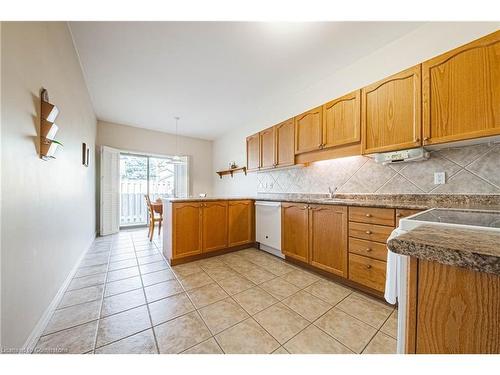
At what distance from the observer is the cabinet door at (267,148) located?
313 centimetres

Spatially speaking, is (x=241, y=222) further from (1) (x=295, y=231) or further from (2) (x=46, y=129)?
(2) (x=46, y=129)

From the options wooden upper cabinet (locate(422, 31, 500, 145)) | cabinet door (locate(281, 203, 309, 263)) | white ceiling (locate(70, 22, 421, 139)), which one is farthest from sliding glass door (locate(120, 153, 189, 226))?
wooden upper cabinet (locate(422, 31, 500, 145))

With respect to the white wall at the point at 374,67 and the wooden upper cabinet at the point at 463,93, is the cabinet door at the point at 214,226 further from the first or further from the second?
the wooden upper cabinet at the point at 463,93

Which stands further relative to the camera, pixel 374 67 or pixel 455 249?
pixel 374 67

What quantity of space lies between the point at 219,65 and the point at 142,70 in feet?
3.38

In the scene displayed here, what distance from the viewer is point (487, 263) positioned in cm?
35

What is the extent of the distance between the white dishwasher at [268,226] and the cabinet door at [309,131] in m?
0.87

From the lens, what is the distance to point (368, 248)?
5.78 ft

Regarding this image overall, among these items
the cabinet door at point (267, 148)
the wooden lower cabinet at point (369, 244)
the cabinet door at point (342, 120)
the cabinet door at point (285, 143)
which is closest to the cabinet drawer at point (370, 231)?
the wooden lower cabinet at point (369, 244)

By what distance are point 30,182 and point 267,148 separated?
8.93 feet

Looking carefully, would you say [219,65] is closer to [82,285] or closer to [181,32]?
[181,32]

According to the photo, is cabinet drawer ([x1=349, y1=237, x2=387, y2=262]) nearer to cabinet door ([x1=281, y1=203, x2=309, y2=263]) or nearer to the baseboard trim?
cabinet door ([x1=281, y1=203, x2=309, y2=263])

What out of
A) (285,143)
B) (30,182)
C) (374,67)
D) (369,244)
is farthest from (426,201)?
(30,182)
